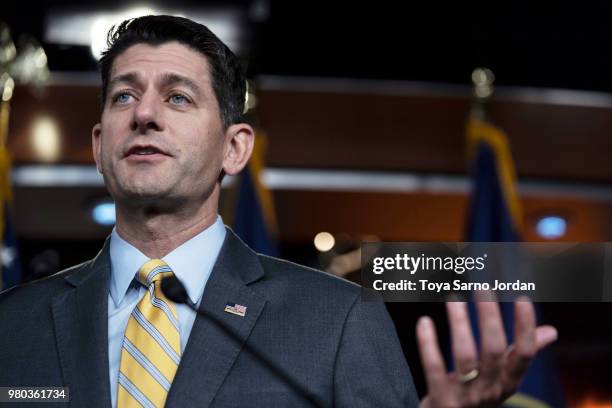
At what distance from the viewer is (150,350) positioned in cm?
111

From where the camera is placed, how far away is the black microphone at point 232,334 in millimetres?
998

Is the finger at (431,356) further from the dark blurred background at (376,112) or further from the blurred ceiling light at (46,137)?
the blurred ceiling light at (46,137)

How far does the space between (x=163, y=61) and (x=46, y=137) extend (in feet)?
6.22

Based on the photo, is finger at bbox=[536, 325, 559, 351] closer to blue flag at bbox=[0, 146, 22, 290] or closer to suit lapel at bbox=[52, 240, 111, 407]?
suit lapel at bbox=[52, 240, 111, 407]

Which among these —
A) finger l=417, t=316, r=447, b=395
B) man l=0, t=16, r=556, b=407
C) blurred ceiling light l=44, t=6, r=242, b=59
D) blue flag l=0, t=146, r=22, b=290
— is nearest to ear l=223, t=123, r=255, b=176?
man l=0, t=16, r=556, b=407

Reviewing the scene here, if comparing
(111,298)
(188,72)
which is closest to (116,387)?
(111,298)

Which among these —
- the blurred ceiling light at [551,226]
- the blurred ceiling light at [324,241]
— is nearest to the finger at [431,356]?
the blurred ceiling light at [324,241]

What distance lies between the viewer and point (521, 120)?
3082 mm

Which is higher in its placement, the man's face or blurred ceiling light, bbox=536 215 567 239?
blurred ceiling light, bbox=536 215 567 239

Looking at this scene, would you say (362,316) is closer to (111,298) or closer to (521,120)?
(111,298)

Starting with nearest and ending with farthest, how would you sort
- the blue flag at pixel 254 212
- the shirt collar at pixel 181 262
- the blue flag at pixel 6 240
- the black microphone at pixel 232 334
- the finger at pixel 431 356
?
the finger at pixel 431 356, the black microphone at pixel 232 334, the shirt collar at pixel 181 262, the blue flag at pixel 6 240, the blue flag at pixel 254 212

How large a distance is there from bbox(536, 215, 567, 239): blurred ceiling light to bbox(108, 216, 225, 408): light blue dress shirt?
7.32 feet

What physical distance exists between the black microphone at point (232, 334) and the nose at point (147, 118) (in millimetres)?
218

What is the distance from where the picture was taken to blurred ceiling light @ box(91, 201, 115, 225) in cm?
331
